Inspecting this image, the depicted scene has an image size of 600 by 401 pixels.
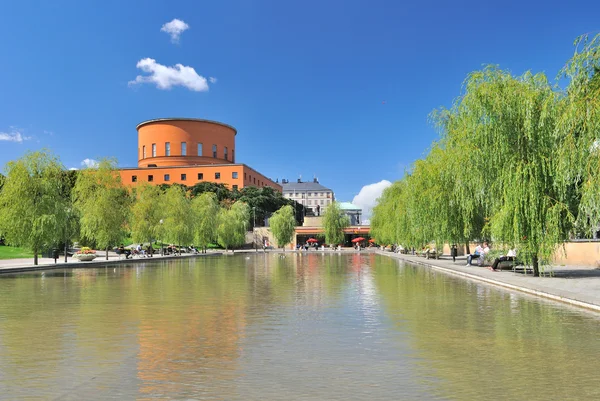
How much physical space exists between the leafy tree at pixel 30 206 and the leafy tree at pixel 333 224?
53715mm

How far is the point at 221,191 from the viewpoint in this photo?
323 ft

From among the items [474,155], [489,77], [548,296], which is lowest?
[548,296]

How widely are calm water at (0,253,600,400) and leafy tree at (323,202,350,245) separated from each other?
69007 millimetres

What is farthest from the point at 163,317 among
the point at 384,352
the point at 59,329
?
the point at 384,352

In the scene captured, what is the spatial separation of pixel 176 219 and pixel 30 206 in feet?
78.9

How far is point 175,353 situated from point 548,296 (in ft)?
38.0

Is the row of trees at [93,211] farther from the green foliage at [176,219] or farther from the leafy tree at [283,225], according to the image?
the leafy tree at [283,225]

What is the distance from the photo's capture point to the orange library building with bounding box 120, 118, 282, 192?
10912cm

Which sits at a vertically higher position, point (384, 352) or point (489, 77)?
point (489, 77)

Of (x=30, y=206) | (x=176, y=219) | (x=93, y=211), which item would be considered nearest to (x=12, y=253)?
(x=93, y=211)

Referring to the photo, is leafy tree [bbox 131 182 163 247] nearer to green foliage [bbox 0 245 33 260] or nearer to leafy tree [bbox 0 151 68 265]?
green foliage [bbox 0 245 33 260]

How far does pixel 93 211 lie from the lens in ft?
141

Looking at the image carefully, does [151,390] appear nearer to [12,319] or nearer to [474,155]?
[12,319]

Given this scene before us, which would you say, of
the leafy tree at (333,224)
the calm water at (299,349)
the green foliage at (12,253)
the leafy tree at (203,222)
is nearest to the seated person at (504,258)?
the calm water at (299,349)
